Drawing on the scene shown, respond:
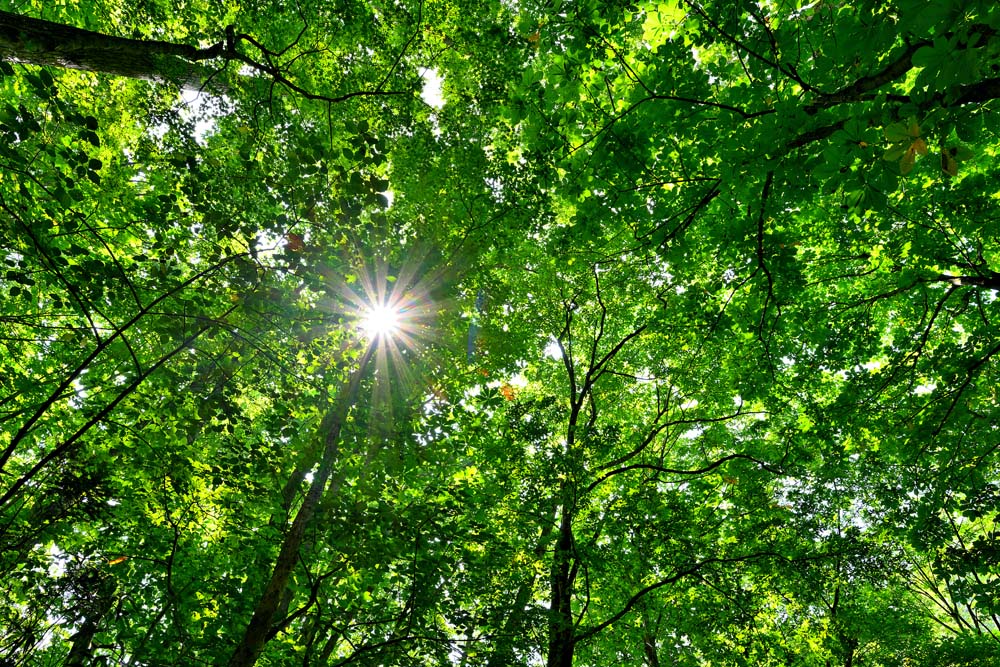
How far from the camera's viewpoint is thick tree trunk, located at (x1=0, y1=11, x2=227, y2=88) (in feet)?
11.1

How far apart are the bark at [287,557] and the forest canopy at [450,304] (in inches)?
1.4

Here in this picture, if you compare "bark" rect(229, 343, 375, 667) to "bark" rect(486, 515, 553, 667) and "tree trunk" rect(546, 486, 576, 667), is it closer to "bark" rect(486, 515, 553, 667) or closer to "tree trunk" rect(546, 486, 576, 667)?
"bark" rect(486, 515, 553, 667)

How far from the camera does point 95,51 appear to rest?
373cm

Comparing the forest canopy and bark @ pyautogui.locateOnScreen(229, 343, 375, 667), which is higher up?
the forest canopy

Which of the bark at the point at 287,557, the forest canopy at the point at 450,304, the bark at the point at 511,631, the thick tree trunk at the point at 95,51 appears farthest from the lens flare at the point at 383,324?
the bark at the point at 511,631

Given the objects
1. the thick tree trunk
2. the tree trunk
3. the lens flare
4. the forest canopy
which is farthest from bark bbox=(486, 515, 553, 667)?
the thick tree trunk

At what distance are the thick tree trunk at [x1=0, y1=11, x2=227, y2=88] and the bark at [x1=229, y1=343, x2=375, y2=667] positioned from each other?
3.39 meters

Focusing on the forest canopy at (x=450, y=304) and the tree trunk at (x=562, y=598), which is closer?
the forest canopy at (x=450, y=304)

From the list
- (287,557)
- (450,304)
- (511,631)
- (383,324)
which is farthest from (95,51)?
(511,631)

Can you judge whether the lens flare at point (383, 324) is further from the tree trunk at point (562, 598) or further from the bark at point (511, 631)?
the bark at point (511, 631)

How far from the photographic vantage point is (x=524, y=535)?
7020mm

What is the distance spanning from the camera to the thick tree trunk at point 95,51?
133 inches

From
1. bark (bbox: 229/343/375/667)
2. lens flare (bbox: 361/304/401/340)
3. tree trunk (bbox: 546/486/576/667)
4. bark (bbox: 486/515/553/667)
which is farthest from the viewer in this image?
tree trunk (bbox: 546/486/576/667)

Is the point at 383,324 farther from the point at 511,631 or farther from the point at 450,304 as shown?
the point at 511,631
